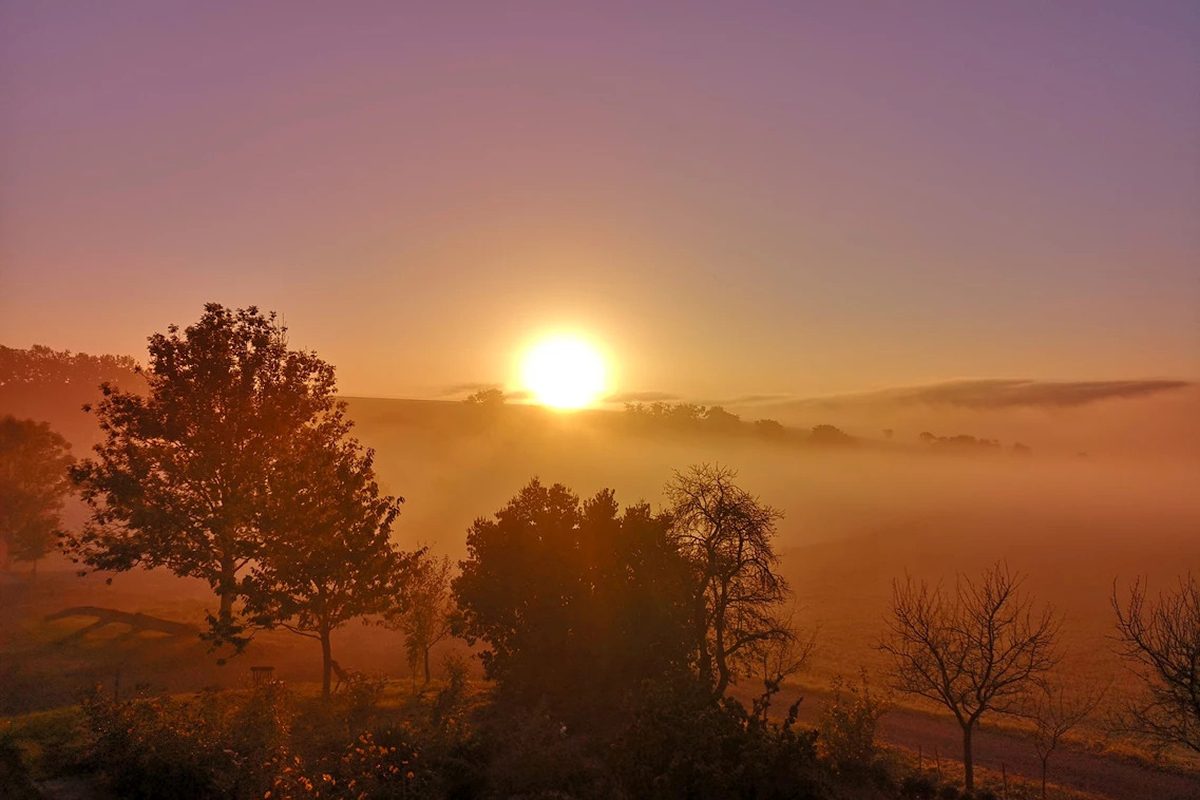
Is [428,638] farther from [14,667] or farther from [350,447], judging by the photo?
[14,667]

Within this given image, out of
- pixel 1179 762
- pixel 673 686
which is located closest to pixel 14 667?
pixel 673 686

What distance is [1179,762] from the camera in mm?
32625

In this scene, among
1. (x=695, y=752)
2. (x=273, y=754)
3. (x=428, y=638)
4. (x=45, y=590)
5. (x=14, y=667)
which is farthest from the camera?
(x=45, y=590)

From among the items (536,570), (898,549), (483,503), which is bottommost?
(898,549)

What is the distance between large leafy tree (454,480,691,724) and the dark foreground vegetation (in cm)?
11

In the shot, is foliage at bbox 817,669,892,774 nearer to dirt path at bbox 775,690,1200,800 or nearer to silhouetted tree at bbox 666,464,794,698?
silhouetted tree at bbox 666,464,794,698

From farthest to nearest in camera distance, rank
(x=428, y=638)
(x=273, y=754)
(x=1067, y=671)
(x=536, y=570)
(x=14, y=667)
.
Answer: (x=1067, y=671) < (x=428, y=638) < (x=14, y=667) < (x=536, y=570) < (x=273, y=754)

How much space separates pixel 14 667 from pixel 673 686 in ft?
122

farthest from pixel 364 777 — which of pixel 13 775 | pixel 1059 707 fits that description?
pixel 1059 707

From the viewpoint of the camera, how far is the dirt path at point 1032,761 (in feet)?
95.1

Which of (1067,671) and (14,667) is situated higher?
(14,667)

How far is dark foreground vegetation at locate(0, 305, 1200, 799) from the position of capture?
18.2 meters

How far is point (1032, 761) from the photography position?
32062mm

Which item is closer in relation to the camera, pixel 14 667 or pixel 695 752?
pixel 695 752
